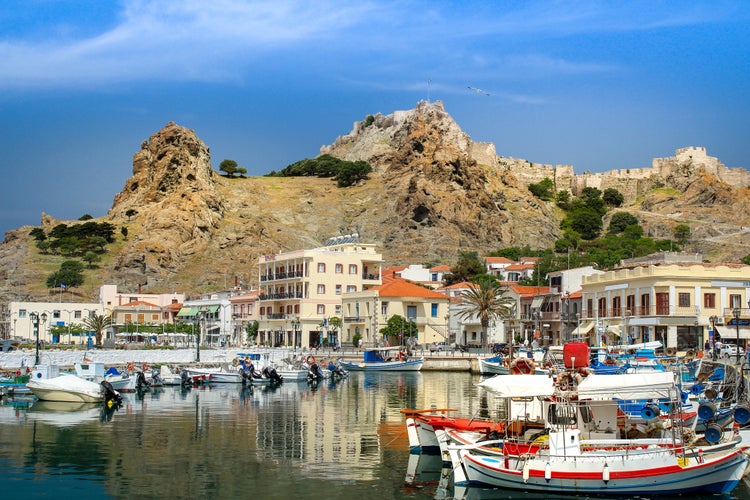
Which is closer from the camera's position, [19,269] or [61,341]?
[61,341]

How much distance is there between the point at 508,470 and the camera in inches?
824

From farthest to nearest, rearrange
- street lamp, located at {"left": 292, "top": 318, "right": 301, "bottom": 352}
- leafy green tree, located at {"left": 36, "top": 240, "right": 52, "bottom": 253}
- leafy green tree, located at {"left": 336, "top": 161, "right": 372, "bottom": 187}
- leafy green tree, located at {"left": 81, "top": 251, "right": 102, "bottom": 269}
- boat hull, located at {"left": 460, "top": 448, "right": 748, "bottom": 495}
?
1. leafy green tree, located at {"left": 336, "top": 161, "right": 372, "bottom": 187}
2. leafy green tree, located at {"left": 36, "top": 240, "right": 52, "bottom": 253}
3. leafy green tree, located at {"left": 81, "top": 251, "right": 102, "bottom": 269}
4. street lamp, located at {"left": 292, "top": 318, "right": 301, "bottom": 352}
5. boat hull, located at {"left": 460, "top": 448, "right": 748, "bottom": 495}

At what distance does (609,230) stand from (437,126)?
35.0m

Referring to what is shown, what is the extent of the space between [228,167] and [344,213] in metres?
32.2

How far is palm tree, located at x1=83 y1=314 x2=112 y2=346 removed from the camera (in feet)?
259

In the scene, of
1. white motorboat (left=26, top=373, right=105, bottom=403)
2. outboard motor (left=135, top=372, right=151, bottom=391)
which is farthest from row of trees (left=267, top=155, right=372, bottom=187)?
white motorboat (left=26, top=373, right=105, bottom=403)

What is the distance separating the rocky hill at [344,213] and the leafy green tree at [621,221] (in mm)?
2412

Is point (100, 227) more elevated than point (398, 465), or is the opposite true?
point (100, 227)

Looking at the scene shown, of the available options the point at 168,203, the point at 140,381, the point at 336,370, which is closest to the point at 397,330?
the point at 336,370

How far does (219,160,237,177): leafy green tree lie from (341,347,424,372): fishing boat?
10410cm

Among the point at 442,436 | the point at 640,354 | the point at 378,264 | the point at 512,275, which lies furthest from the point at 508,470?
the point at 512,275

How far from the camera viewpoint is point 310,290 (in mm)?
86250

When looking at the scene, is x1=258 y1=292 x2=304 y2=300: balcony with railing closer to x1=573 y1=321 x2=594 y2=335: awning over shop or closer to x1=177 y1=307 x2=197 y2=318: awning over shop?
x1=177 y1=307 x2=197 y2=318: awning over shop

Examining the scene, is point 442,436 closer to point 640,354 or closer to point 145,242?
point 640,354
